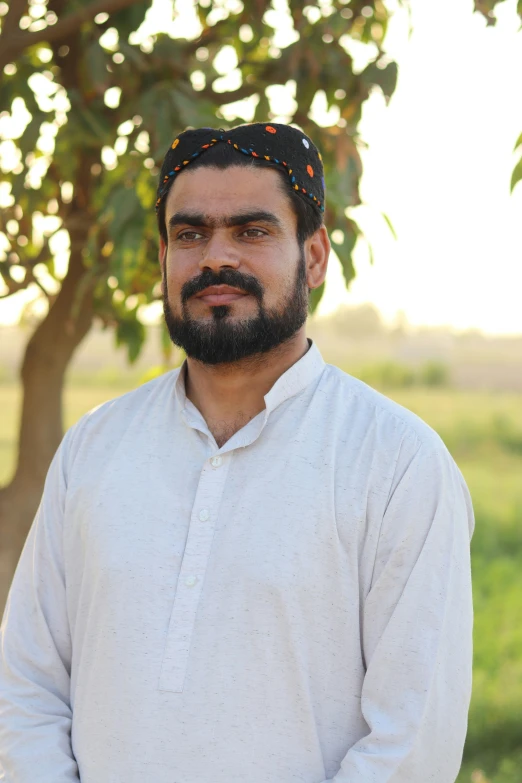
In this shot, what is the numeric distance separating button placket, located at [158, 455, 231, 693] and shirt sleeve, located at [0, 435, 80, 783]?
25 cm

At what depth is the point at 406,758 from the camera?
1.32m

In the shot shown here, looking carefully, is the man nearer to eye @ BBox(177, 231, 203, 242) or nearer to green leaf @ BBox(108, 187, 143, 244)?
eye @ BBox(177, 231, 203, 242)

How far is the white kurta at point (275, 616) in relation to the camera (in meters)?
1.36

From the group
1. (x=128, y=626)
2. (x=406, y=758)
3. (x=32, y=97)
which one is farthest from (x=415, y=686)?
(x=32, y=97)

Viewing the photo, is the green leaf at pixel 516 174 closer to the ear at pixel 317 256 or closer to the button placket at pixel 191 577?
the ear at pixel 317 256

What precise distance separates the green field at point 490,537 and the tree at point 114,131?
1.19 meters

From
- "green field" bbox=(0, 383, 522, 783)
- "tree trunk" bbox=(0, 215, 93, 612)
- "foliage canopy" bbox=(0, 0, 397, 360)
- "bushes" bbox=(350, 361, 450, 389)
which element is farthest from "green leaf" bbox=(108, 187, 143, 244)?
"bushes" bbox=(350, 361, 450, 389)

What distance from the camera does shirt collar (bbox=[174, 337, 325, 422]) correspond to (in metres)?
1.55

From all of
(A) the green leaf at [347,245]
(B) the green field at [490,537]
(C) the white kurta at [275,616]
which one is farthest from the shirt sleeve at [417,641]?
(B) the green field at [490,537]

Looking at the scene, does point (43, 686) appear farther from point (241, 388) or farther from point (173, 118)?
point (173, 118)

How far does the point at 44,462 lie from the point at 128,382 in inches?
422

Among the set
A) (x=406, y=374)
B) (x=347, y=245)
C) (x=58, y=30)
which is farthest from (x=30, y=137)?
(x=406, y=374)

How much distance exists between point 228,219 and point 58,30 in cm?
108

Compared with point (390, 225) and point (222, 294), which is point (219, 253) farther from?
point (390, 225)
